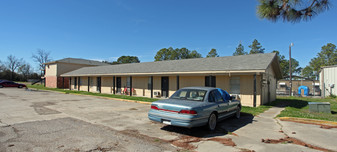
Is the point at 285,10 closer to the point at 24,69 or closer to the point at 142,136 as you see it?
the point at 142,136

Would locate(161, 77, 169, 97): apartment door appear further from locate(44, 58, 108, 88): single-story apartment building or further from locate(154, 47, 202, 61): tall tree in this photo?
locate(154, 47, 202, 61): tall tree

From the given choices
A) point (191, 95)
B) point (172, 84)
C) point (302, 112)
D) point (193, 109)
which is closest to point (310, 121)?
point (302, 112)

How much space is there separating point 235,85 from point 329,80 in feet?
49.0

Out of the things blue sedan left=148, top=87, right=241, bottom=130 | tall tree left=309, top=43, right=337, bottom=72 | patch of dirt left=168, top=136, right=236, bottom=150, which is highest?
tall tree left=309, top=43, right=337, bottom=72

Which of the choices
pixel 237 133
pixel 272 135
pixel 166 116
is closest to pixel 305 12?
pixel 272 135

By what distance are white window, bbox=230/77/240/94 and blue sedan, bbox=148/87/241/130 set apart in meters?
6.15

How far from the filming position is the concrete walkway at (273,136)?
464 cm

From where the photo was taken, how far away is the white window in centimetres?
1316

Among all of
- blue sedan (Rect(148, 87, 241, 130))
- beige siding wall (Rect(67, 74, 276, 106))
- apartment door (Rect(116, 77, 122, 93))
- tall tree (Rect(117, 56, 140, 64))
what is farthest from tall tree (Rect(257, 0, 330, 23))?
tall tree (Rect(117, 56, 140, 64))

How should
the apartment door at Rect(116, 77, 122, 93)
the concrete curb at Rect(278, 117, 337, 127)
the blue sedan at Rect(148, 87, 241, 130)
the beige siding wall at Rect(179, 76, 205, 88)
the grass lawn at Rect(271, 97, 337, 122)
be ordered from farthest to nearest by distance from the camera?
the apartment door at Rect(116, 77, 122, 93), the beige siding wall at Rect(179, 76, 205, 88), the grass lawn at Rect(271, 97, 337, 122), the concrete curb at Rect(278, 117, 337, 127), the blue sedan at Rect(148, 87, 241, 130)

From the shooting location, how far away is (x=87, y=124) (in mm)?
6746

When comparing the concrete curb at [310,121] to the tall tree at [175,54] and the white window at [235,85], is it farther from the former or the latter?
the tall tree at [175,54]

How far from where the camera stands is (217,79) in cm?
1409

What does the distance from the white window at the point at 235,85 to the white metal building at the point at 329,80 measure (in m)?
13.8
